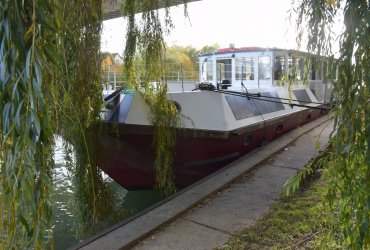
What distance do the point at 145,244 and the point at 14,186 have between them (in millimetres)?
2810

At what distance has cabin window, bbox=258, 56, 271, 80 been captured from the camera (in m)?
10.3

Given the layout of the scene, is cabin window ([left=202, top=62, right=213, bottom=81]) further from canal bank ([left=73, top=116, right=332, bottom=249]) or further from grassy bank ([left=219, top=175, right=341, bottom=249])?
grassy bank ([left=219, top=175, right=341, bottom=249])

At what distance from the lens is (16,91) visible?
1.12 meters

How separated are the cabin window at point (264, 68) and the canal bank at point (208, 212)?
398 centimetres

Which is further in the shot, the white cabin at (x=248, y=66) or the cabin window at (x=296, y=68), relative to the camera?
the white cabin at (x=248, y=66)

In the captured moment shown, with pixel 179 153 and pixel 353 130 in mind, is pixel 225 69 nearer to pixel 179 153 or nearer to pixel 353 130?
pixel 179 153

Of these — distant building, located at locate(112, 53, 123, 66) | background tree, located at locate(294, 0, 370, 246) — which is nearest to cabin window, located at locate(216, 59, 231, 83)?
distant building, located at locate(112, 53, 123, 66)

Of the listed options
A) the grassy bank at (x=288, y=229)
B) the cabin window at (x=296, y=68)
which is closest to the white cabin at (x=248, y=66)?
the grassy bank at (x=288, y=229)

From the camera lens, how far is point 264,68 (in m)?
10.4

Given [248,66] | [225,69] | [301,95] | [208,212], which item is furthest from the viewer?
[301,95]

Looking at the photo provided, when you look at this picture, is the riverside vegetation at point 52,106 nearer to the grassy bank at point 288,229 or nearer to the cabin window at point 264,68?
the grassy bank at point 288,229

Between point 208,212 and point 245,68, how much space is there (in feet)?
22.4

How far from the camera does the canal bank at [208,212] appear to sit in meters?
3.80

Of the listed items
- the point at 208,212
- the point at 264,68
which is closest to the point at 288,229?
the point at 208,212
